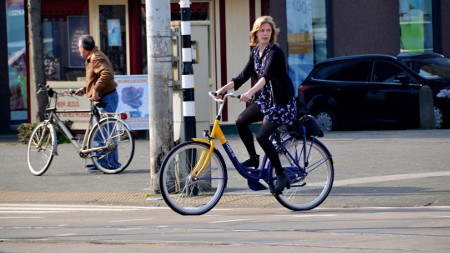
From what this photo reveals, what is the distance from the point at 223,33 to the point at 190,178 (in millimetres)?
10798

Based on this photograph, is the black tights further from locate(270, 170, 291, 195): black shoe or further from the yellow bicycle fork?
the yellow bicycle fork

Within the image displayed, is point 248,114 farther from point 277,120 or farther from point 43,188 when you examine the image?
point 43,188

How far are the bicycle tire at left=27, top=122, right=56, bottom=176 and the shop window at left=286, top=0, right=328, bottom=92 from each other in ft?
33.8

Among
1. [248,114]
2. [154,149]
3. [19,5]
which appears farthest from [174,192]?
[19,5]

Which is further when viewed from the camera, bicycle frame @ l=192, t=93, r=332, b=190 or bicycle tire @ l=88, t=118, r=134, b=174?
bicycle tire @ l=88, t=118, r=134, b=174

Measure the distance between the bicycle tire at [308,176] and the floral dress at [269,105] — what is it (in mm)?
316

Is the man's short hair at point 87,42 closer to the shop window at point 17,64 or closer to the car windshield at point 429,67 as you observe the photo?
the car windshield at point 429,67

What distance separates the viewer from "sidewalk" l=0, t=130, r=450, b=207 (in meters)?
9.25

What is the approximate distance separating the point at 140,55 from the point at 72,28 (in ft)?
5.09

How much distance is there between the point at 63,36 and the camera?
18797 millimetres

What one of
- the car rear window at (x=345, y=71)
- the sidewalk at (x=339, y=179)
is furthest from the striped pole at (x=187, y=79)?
the car rear window at (x=345, y=71)

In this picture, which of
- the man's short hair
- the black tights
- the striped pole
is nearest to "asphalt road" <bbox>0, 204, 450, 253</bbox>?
the black tights

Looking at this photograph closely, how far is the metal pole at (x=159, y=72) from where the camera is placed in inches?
387

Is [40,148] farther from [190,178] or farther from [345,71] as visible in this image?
[345,71]
